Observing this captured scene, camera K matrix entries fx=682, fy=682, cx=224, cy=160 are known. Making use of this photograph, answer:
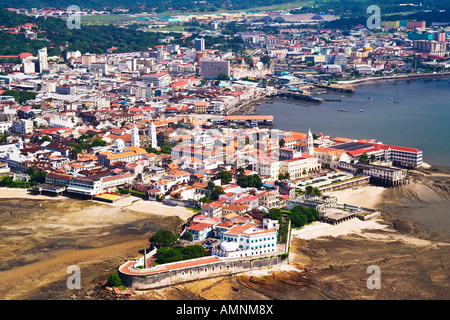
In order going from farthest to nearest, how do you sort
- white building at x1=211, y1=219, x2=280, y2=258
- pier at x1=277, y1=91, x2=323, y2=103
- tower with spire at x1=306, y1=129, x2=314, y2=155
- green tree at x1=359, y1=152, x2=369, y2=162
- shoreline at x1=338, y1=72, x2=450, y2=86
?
shoreline at x1=338, y1=72, x2=450, y2=86 → pier at x1=277, y1=91, x2=323, y2=103 → tower with spire at x1=306, y1=129, x2=314, y2=155 → green tree at x1=359, y1=152, x2=369, y2=162 → white building at x1=211, y1=219, x2=280, y2=258

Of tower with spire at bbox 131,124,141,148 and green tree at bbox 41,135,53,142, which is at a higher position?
tower with spire at bbox 131,124,141,148

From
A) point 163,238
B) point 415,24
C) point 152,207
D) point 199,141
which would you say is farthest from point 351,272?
point 415,24

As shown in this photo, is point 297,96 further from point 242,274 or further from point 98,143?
point 242,274

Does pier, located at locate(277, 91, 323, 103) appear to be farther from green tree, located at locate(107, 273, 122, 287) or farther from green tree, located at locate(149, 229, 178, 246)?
green tree, located at locate(107, 273, 122, 287)

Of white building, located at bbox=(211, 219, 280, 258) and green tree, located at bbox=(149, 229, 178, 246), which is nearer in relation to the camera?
white building, located at bbox=(211, 219, 280, 258)

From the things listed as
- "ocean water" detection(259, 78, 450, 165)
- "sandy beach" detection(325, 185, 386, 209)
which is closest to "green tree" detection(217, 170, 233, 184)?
"sandy beach" detection(325, 185, 386, 209)

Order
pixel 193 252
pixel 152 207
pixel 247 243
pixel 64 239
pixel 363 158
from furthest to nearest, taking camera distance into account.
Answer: pixel 363 158 → pixel 152 207 → pixel 64 239 → pixel 247 243 → pixel 193 252
